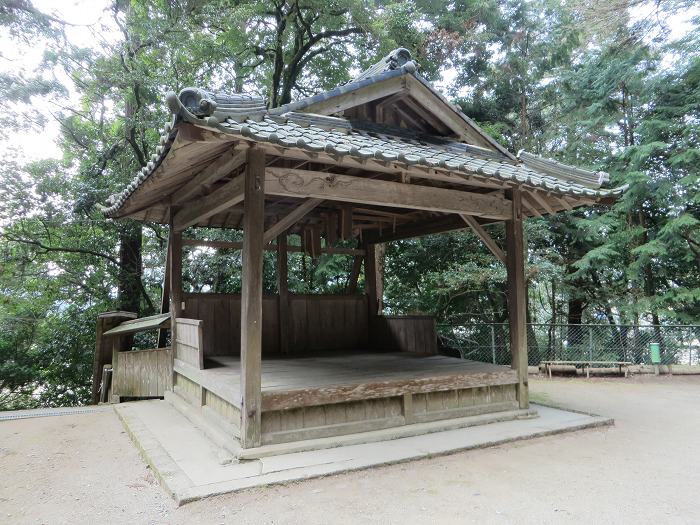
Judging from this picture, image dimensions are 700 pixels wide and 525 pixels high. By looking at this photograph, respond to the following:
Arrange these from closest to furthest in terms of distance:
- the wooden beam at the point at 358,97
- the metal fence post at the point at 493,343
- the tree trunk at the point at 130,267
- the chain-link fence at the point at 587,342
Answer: the wooden beam at the point at 358,97 < the chain-link fence at the point at 587,342 < the tree trunk at the point at 130,267 < the metal fence post at the point at 493,343

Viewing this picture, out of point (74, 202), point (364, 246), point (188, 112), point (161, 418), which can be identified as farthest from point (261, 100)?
point (74, 202)

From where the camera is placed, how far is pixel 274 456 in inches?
148

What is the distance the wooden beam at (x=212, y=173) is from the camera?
4.04m

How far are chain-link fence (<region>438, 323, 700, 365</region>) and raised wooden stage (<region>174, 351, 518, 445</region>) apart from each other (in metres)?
4.41

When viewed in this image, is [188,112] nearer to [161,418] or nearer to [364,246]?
[161,418]

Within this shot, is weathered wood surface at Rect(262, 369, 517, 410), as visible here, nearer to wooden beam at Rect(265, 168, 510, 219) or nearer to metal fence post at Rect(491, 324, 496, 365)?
wooden beam at Rect(265, 168, 510, 219)

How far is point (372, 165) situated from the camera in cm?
412

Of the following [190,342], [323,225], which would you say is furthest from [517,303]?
[190,342]

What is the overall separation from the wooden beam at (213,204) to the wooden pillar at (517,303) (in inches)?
128

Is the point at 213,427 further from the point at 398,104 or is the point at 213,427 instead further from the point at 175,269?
the point at 398,104

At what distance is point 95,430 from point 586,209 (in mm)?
12283

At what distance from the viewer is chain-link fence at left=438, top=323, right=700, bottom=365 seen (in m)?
10.0

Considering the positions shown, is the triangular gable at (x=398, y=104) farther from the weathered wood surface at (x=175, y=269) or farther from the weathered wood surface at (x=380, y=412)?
the weathered wood surface at (x=380, y=412)

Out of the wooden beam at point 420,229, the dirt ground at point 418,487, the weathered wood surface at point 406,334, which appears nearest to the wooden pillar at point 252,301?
the dirt ground at point 418,487
